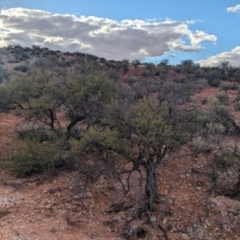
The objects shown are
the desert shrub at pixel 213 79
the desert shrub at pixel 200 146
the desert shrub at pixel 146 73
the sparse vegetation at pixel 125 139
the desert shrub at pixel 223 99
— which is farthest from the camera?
the desert shrub at pixel 146 73

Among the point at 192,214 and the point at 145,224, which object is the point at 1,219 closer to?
the point at 145,224

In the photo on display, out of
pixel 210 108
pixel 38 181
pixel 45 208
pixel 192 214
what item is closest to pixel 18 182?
pixel 38 181

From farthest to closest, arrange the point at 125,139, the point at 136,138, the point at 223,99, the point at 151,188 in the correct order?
the point at 223,99 → the point at 125,139 → the point at 151,188 → the point at 136,138

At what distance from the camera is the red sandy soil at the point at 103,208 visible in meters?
7.24

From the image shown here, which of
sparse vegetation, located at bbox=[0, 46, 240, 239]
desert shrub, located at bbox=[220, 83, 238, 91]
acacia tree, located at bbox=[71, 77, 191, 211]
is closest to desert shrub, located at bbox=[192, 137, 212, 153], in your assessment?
sparse vegetation, located at bbox=[0, 46, 240, 239]

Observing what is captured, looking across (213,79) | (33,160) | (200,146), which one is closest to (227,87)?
(213,79)

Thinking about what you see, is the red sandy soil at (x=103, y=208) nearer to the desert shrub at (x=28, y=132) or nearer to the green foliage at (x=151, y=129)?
the green foliage at (x=151, y=129)

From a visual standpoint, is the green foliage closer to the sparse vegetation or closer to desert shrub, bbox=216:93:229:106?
the sparse vegetation

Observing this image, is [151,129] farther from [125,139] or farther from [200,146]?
[200,146]

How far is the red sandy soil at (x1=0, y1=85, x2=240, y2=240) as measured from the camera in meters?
7.24

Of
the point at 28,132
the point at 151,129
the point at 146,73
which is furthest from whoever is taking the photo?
the point at 146,73

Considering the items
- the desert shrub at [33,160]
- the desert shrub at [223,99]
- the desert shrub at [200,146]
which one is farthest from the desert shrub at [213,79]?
the desert shrub at [33,160]

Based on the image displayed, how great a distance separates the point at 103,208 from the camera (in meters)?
8.38

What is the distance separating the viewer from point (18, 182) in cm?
1004
